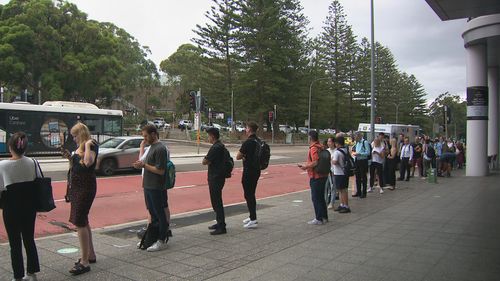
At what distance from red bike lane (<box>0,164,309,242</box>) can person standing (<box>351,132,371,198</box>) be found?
274cm

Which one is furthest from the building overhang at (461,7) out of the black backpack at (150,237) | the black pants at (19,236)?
the black pants at (19,236)

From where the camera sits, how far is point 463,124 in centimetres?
9938

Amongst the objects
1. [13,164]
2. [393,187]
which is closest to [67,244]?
[13,164]

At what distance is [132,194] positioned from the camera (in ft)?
41.2

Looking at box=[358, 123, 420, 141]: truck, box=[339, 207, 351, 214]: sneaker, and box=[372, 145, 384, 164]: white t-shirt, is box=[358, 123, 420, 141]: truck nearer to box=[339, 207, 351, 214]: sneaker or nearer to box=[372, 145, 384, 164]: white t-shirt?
box=[372, 145, 384, 164]: white t-shirt

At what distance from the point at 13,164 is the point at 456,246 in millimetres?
5817

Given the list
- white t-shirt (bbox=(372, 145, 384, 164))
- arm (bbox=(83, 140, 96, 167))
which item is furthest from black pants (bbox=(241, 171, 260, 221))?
white t-shirt (bbox=(372, 145, 384, 164))

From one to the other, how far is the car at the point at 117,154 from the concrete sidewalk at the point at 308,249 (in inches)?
343

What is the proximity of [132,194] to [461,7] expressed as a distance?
9.30 metres

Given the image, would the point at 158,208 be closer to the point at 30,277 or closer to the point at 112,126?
the point at 30,277

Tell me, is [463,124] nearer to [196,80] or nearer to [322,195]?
[196,80]

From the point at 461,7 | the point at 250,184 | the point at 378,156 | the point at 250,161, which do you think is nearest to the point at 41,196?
the point at 250,161

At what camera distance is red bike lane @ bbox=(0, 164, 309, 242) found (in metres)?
8.77

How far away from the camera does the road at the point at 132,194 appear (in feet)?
29.2
